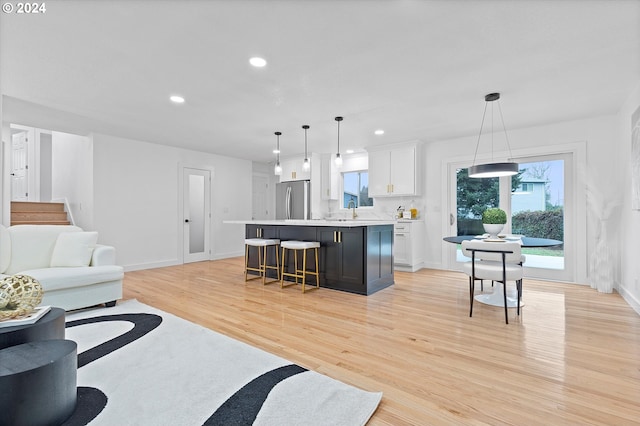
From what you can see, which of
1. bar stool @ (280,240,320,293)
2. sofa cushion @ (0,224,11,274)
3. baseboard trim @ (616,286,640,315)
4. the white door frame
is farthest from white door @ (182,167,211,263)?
baseboard trim @ (616,286,640,315)

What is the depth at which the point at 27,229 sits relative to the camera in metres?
3.72

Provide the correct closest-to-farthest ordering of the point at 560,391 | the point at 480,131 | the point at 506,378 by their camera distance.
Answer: the point at 560,391
the point at 506,378
the point at 480,131

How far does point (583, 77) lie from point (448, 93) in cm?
130

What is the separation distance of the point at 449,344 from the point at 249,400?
1686mm

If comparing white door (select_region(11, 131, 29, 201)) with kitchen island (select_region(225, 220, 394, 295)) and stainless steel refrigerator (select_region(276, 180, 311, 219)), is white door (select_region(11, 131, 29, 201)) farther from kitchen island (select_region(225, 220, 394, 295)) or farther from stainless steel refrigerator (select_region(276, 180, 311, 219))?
kitchen island (select_region(225, 220, 394, 295))

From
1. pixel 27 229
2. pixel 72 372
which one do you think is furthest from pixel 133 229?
pixel 72 372

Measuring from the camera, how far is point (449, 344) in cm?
260

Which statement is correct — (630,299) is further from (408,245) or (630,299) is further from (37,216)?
(37,216)

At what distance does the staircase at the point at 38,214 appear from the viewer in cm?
579

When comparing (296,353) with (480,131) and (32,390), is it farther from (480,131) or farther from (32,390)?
(480,131)

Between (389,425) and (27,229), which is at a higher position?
(27,229)

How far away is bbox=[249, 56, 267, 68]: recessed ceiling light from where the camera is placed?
2879 millimetres

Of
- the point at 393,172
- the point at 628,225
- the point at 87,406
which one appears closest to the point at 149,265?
the point at 87,406

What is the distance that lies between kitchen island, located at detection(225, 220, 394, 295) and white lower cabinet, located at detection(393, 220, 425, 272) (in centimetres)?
109
